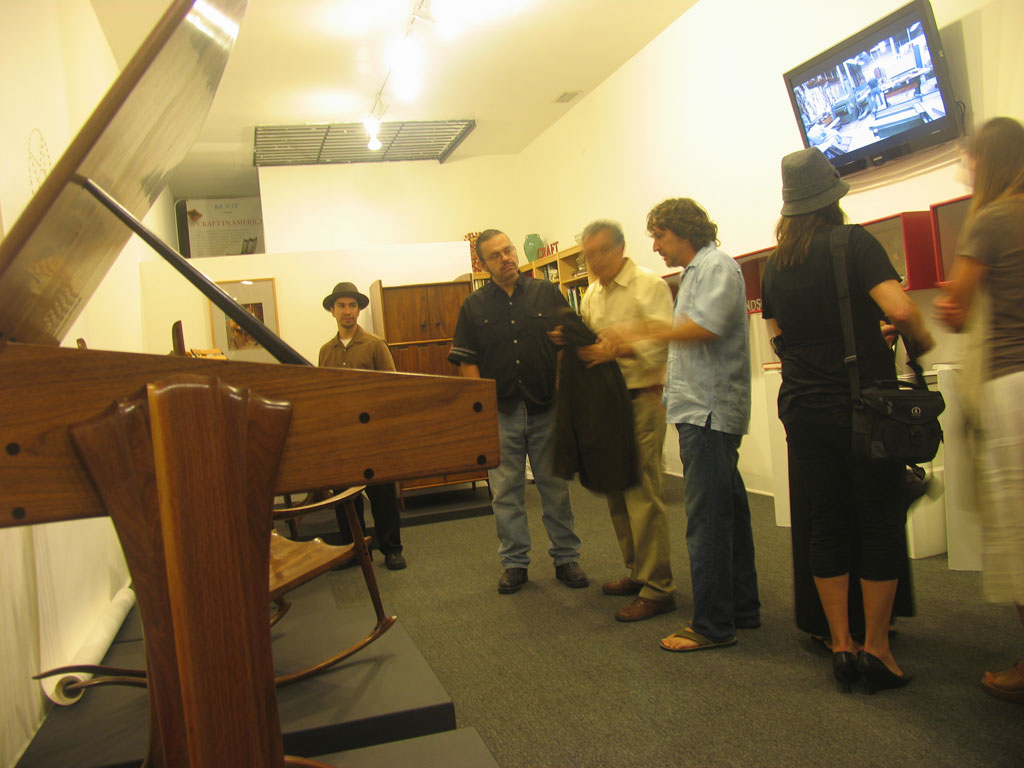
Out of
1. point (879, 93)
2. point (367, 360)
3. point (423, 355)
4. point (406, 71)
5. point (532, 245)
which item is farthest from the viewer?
point (532, 245)

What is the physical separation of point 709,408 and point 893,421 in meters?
0.60

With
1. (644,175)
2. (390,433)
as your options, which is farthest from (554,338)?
(644,175)

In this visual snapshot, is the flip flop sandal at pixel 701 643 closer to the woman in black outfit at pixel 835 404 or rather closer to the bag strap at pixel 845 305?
the woman in black outfit at pixel 835 404

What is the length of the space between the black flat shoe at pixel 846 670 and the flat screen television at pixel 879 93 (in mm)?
2574

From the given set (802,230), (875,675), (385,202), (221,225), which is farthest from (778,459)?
(221,225)

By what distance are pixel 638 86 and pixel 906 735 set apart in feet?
17.8

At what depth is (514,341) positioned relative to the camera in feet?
11.2

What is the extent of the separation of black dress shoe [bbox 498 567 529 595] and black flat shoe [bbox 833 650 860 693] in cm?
155

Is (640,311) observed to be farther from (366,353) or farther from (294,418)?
(294,418)

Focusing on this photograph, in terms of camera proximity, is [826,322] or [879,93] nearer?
[826,322]

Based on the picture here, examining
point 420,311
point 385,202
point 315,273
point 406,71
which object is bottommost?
point 420,311

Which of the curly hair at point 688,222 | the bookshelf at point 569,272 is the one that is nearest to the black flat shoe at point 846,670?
the curly hair at point 688,222

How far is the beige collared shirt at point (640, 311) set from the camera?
292 cm

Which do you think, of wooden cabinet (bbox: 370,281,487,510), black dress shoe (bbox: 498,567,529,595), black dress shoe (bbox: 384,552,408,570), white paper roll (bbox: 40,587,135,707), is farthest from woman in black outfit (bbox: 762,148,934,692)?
wooden cabinet (bbox: 370,281,487,510)
